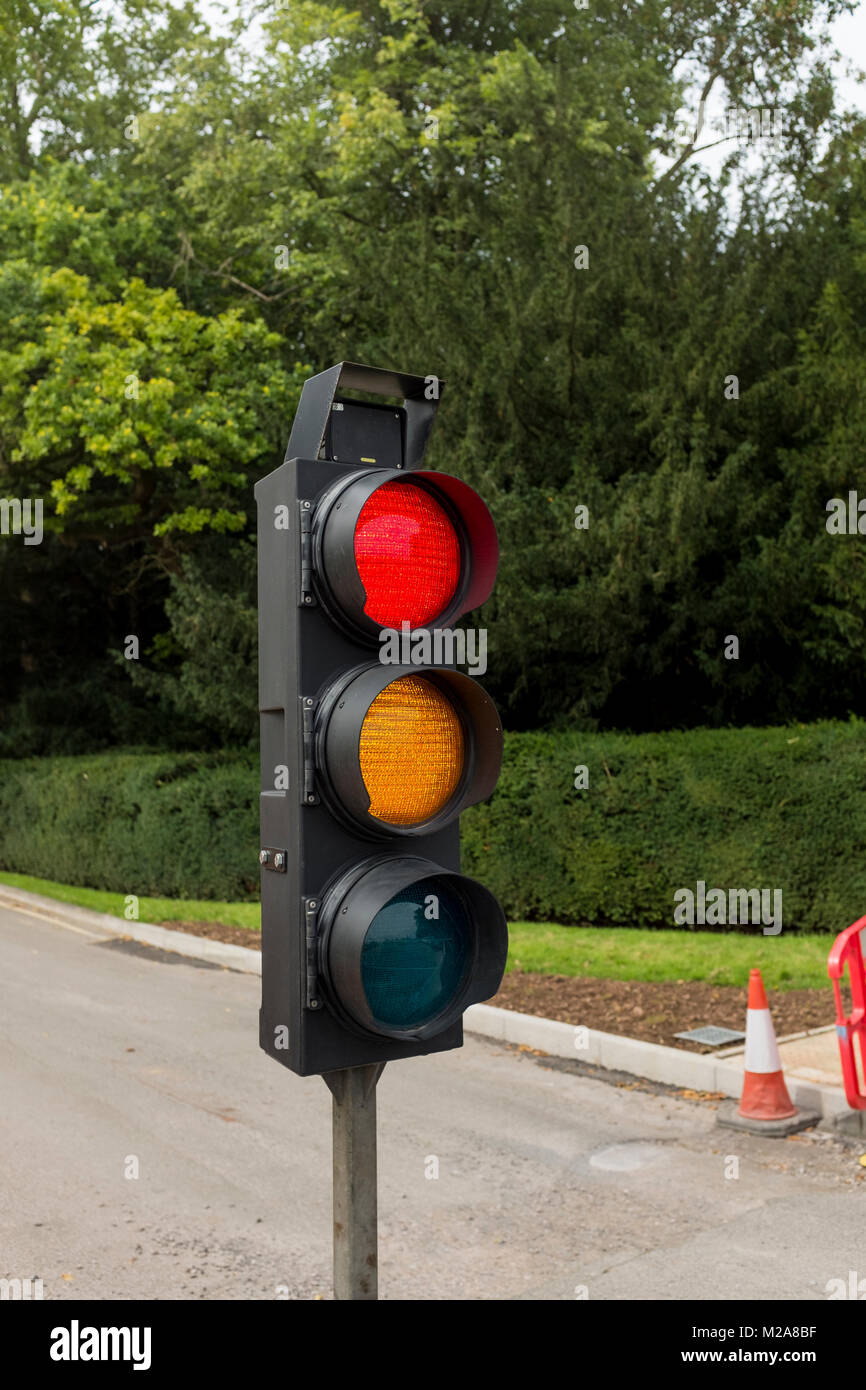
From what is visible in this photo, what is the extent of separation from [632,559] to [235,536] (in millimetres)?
9144

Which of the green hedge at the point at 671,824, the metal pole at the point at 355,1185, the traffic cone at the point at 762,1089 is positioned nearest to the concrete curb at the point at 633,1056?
the traffic cone at the point at 762,1089

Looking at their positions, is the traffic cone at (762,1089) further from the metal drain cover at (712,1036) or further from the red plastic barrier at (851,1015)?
the metal drain cover at (712,1036)

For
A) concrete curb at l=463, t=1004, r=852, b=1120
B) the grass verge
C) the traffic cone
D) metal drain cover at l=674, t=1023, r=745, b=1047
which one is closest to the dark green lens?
the traffic cone

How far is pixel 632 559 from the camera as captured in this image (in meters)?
13.8

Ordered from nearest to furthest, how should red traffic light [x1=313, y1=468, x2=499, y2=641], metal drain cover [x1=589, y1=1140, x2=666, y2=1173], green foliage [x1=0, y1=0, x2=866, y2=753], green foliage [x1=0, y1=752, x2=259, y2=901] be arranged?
red traffic light [x1=313, y1=468, x2=499, y2=641]
metal drain cover [x1=589, y1=1140, x2=666, y2=1173]
green foliage [x1=0, y1=0, x2=866, y2=753]
green foliage [x1=0, y1=752, x2=259, y2=901]

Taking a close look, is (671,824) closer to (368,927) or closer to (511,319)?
(511,319)

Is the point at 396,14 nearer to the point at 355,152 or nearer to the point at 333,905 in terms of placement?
the point at 355,152

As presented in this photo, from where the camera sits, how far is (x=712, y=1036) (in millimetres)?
8781

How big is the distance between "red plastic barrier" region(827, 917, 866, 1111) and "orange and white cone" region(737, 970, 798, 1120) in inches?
15.4

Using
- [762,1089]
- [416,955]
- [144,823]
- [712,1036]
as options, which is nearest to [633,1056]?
[712,1036]

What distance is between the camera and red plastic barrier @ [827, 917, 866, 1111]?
22.1 ft

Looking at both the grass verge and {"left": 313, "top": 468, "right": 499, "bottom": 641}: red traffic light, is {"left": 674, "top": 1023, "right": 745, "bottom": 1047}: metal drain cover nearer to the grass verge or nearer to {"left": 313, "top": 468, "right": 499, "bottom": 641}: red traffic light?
the grass verge

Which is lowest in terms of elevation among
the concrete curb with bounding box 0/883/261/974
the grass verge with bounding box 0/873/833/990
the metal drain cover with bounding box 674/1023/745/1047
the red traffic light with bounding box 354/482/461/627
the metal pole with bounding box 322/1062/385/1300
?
the concrete curb with bounding box 0/883/261/974

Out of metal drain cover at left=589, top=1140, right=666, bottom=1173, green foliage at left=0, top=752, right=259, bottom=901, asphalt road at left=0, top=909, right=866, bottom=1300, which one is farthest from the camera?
green foliage at left=0, top=752, right=259, bottom=901
